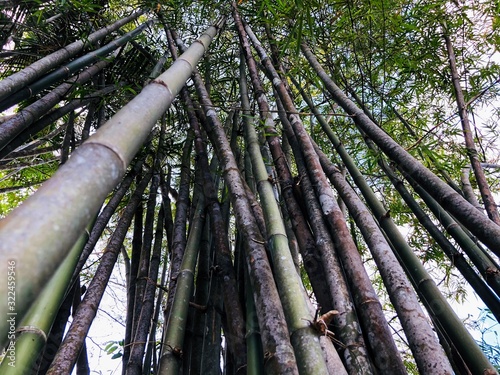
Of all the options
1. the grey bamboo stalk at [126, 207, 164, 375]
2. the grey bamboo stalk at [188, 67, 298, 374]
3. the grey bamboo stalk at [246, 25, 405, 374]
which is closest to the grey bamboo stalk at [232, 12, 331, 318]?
the grey bamboo stalk at [246, 25, 405, 374]

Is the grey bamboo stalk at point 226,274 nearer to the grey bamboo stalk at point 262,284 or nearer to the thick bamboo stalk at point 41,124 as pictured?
the grey bamboo stalk at point 262,284

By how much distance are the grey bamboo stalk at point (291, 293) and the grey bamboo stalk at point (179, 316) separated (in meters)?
0.40

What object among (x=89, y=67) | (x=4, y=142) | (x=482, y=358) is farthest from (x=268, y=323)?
(x=89, y=67)

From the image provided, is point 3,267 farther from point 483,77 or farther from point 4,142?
point 483,77

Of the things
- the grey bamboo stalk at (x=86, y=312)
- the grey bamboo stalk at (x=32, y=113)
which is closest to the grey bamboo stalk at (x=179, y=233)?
the grey bamboo stalk at (x=86, y=312)

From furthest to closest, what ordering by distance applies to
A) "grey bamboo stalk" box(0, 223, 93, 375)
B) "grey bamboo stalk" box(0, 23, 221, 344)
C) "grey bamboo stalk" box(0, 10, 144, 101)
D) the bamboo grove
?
"grey bamboo stalk" box(0, 10, 144, 101)
"grey bamboo stalk" box(0, 223, 93, 375)
the bamboo grove
"grey bamboo stalk" box(0, 23, 221, 344)

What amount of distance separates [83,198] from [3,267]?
0.15 meters

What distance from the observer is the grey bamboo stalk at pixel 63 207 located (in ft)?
1.46

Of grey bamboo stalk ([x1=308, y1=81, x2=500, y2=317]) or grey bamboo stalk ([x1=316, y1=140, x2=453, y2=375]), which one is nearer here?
grey bamboo stalk ([x1=316, y1=140, x2=453, y2=375])

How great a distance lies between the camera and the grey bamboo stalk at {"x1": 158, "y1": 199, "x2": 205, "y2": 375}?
1112mm

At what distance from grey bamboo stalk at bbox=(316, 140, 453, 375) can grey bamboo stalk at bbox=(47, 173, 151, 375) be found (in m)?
1.01

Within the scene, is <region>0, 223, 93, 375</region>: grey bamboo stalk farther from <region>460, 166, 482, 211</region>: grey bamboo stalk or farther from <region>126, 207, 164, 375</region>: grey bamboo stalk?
<region>460, 166, 482, 211</region>: grey bamboo stalk

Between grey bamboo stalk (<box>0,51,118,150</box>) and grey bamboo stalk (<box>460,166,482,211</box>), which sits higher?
grey bamboo stalk (<box>0,51,118,150</box>)

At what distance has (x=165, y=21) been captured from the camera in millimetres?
2674
